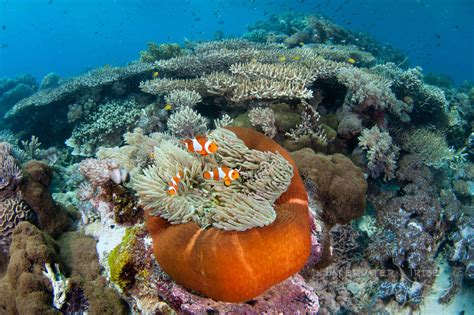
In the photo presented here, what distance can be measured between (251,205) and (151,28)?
125m

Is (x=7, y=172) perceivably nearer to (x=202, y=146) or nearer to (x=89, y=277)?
(x=89, y=277)

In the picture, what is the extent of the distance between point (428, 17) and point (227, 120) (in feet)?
291

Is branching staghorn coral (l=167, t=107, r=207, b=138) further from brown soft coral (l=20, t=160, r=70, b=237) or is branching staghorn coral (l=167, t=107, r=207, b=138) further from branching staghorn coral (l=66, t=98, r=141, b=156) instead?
branching staghorn coral (l=66, t=98, r=141, b=156)

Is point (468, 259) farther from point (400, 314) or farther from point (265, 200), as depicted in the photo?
point (265, 200)

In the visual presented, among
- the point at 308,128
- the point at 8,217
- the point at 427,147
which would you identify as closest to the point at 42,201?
the point at 8,217

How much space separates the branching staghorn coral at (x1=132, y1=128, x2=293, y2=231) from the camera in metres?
2.66

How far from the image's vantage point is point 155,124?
7.57 metres

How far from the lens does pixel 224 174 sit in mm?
3070


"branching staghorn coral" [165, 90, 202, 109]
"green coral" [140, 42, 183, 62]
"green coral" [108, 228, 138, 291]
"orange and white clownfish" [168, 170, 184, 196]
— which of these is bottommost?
"green coral" [108, 228, 138, 291]

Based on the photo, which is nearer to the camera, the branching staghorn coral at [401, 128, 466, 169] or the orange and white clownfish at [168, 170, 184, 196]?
the orange and white clownfish at [168, 170, 184, 196]

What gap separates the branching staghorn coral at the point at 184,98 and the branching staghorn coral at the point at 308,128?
224cm

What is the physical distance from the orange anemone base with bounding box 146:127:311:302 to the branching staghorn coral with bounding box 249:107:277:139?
3.01 m

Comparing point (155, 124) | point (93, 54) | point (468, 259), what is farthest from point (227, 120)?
point (93, 54)

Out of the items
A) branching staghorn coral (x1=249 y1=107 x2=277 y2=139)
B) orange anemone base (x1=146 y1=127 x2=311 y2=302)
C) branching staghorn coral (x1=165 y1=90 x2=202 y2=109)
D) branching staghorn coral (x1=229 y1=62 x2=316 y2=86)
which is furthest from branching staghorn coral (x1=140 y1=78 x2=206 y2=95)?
orange anemone base (x1=146 y1=127 x2=311 y2=302)
